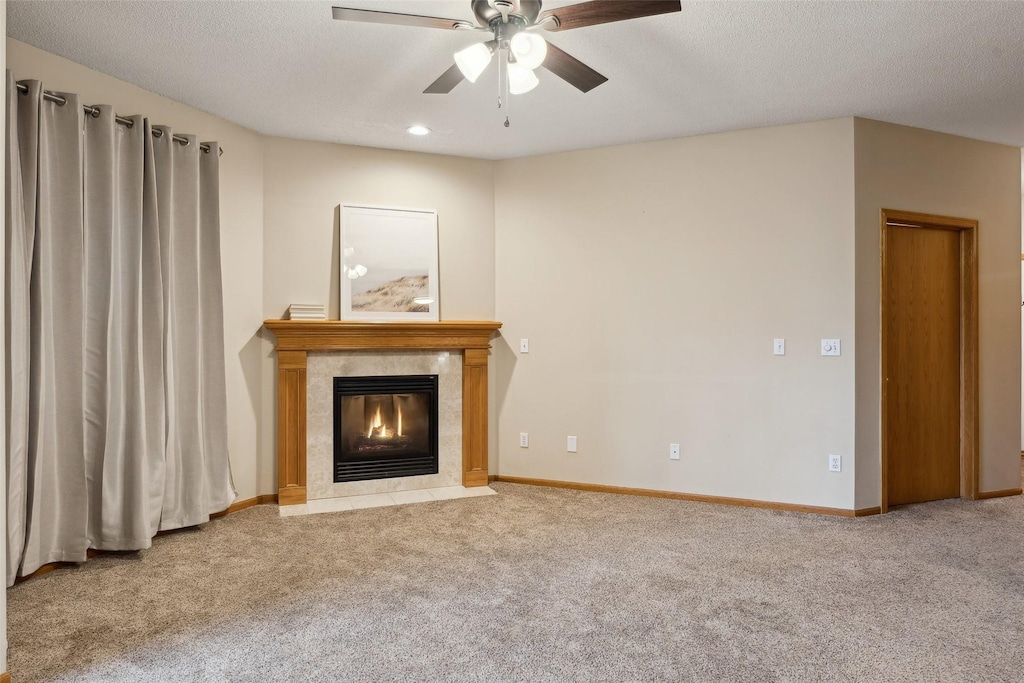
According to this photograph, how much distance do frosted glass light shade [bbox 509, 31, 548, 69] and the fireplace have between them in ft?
9.65

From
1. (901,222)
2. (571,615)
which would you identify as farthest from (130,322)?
(901,222)

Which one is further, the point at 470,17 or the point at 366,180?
the point at 366,180

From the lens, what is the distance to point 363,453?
4945mm

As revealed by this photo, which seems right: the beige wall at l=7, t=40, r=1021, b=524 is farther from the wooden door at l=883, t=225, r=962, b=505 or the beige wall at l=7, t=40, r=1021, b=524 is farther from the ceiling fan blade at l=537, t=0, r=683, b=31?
the ceiling fan blade at l=537, t=0, r=683, b=31

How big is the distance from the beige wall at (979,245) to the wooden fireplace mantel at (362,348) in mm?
2576

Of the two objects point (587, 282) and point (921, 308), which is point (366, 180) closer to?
point (587, 282)

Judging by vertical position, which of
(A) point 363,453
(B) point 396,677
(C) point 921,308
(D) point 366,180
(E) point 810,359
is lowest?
(B) point 396,677

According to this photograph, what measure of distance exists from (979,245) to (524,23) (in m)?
4.01

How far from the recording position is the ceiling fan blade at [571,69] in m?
2.62

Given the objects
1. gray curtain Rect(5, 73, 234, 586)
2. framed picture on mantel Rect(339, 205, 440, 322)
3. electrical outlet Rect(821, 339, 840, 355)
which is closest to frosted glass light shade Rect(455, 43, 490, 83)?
gray curtain Rect(5, 73, 234, 586)

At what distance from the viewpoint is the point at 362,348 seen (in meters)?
4.80

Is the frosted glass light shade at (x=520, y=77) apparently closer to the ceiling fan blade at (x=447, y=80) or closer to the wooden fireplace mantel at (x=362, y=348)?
the ceiling fan blade at (x=447, y=80)

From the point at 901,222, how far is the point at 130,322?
4.82 metres

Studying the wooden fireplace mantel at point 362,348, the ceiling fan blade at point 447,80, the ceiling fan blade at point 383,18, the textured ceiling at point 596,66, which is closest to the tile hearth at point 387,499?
the wooden fireplace mantel at point 362,348
